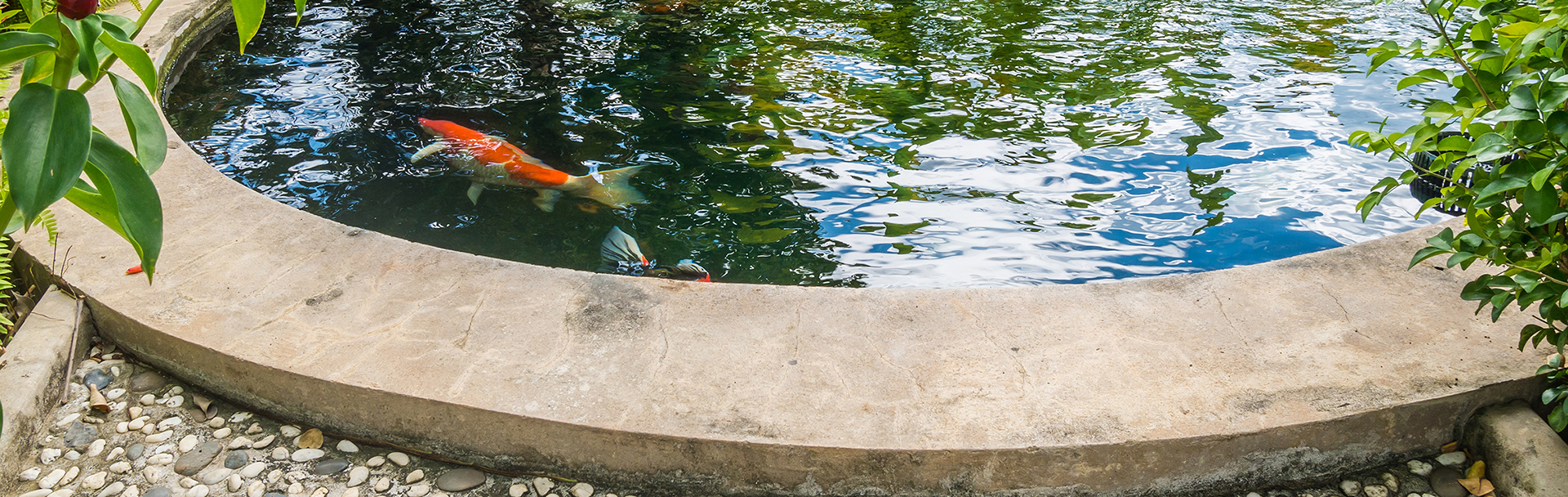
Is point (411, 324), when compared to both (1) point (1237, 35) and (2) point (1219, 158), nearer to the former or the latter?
(2) point (1219, 158)

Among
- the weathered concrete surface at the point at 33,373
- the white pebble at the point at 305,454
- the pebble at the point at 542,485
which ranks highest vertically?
the weathered concrete surface at the point at 33,373

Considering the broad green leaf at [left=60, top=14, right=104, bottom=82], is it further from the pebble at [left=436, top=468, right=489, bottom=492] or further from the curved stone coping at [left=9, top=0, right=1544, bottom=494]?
the pebble at [left=436, top=468, right=489, bottom=492]

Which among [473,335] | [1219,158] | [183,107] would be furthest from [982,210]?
[183,107]

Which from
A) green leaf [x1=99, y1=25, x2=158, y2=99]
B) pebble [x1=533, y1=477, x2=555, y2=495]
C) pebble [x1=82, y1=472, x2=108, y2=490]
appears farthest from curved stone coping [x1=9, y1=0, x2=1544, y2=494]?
green leaf [x1=99, y1=25, x2=158, y2=99]

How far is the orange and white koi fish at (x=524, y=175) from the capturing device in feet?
14.7

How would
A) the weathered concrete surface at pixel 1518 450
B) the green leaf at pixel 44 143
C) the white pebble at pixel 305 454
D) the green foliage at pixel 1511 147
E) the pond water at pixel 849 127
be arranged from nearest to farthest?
1. the green leaf at pixel 44 143
2. the green foliage at pixel 1511 147
3. the weathered concrete surface at pixel 1518 450
4. the white pebble at pixel 305 454
5. the pond water at pixel 849 127

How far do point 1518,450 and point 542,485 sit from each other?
2.64 meters

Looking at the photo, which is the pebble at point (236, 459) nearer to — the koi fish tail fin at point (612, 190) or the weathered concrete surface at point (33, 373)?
the weathered concrete surface at point (33, 373)

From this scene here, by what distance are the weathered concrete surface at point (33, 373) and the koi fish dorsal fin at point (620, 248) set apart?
1.94 meters

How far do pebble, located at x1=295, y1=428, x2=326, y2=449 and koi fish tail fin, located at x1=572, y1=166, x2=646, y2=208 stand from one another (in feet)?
6.88

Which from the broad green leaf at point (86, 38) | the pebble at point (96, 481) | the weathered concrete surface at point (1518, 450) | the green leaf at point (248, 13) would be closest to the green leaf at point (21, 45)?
the broad green leaf at point (86, 38)

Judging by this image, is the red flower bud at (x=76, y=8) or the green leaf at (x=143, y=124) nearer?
the red flower bud at (x=76, y=8)

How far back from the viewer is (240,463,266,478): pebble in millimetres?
2383

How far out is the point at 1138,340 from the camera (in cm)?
255
